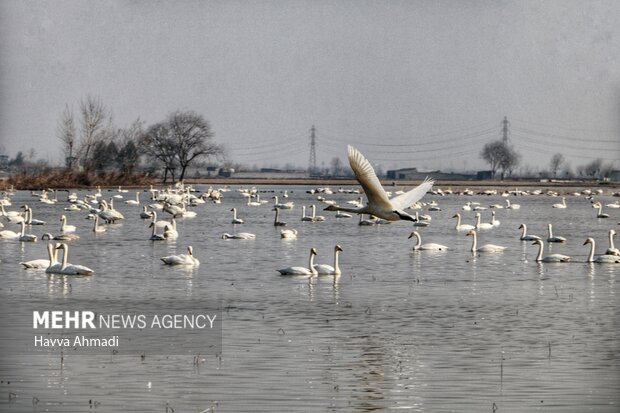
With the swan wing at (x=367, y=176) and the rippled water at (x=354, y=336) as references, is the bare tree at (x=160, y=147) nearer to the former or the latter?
the rippled water at (x=354, y=336)

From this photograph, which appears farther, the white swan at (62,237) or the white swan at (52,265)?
the white swan at (62,237)

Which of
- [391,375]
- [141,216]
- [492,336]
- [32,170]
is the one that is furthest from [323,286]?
[32,170]

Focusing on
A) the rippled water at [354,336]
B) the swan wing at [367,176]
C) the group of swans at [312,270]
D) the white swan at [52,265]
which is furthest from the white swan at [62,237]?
the swan wing at [367,176]

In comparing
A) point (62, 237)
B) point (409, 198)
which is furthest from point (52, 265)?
point (62, 237)

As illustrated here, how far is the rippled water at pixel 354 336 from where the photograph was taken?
1388 centimetres

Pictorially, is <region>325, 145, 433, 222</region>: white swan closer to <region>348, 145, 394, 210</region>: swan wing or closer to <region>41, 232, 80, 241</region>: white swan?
<region>348, 145, 394, 210</region>: swan wing

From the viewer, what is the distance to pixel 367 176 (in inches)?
715

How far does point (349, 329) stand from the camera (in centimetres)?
1920

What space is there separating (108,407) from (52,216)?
45653 millimetres

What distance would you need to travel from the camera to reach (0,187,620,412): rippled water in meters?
13.9

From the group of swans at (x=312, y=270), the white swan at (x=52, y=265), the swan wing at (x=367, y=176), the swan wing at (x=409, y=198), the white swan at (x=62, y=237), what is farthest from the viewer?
the white swan at (x=62, y=237)

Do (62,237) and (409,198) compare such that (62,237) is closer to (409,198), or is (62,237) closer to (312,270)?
(312,270)

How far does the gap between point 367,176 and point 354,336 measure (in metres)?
2.54

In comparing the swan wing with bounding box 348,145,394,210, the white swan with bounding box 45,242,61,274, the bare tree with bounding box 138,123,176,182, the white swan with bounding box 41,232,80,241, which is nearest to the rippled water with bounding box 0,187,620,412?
the white swan with bounding box 45,242,61,274
